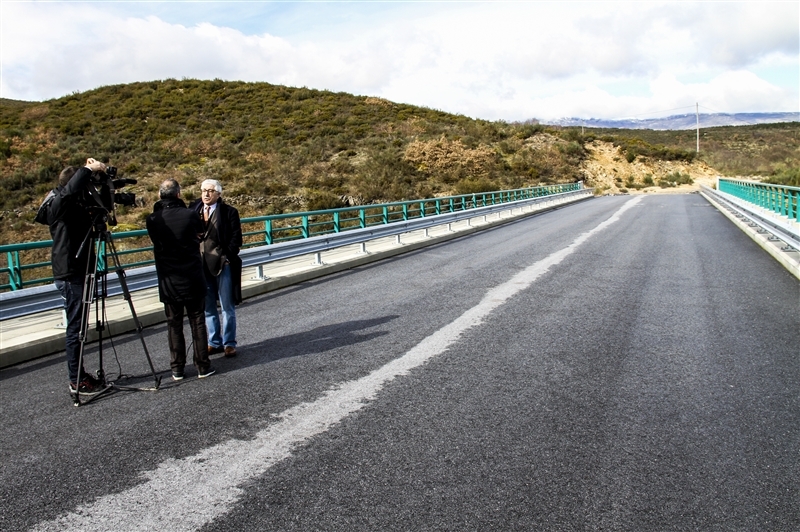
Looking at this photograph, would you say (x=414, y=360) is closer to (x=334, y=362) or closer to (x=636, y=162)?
(x=334, y=362)

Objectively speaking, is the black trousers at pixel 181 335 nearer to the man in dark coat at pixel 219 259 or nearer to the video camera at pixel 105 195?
the man in dark coat at pixel 219 259

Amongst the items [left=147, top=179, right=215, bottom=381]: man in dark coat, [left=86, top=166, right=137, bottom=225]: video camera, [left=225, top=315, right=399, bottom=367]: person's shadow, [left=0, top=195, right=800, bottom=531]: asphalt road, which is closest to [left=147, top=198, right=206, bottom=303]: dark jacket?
[left=147, top=179, right=215, bottom=381]: man in dark coat

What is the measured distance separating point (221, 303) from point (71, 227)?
1.75 meters

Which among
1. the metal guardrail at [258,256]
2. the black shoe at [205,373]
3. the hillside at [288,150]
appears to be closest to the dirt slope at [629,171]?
the hillside at [288,150]

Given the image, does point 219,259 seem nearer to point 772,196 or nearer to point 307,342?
point 307,342

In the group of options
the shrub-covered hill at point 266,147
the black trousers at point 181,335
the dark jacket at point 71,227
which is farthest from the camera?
the shrub-covered hill at point 266,147

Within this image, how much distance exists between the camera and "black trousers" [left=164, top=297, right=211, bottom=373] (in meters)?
5.52

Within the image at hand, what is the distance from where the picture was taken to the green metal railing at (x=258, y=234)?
7988mm

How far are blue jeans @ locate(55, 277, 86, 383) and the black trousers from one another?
0.69 m

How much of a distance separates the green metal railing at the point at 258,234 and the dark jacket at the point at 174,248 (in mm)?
458

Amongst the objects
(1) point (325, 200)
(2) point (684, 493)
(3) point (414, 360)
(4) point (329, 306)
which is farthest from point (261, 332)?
(1) point (325, 200)

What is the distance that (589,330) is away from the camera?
685 cm

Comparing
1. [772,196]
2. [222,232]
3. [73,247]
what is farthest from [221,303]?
[772,196]

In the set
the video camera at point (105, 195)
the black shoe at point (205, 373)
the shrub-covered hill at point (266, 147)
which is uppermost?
the shrub-covered hill at point (266, 147)
